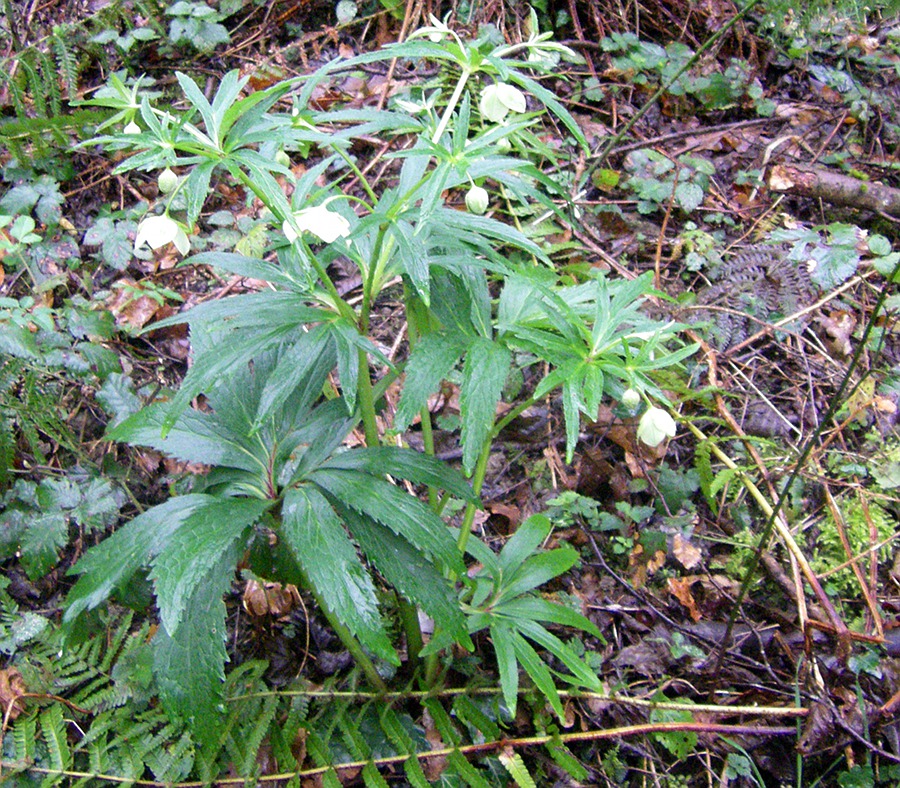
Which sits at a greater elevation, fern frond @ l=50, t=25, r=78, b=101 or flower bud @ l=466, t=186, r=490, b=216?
fern frond @ l=50, t=25, r=78, b=101

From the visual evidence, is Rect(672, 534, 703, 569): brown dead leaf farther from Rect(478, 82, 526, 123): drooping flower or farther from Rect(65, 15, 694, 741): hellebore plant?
Rect(478, 82, 526, 123): drooping flower

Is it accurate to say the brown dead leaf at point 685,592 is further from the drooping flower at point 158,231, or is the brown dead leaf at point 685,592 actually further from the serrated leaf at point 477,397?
the drooping flower at point 158,231

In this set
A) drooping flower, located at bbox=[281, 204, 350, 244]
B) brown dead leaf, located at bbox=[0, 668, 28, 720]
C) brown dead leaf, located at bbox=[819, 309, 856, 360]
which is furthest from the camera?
brown dead leaf, located at bbox=[819, 309, 856, 360]

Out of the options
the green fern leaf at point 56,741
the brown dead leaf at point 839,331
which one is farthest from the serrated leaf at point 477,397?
the brown dead leaf at point 839,331

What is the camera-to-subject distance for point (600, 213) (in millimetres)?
3010

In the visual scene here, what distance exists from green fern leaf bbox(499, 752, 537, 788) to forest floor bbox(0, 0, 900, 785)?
158mm

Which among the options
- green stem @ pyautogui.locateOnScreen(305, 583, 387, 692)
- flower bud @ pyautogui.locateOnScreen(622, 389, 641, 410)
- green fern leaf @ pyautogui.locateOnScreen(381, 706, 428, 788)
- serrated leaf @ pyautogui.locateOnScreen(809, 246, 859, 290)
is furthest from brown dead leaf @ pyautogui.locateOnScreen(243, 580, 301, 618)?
serrated leaf @ pyautogui.locateOnScreen(809, 246, 859, 290)

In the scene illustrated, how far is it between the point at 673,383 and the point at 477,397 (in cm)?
94

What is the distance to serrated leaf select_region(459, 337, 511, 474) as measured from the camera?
1.29m

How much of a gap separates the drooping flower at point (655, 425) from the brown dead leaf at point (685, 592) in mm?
887

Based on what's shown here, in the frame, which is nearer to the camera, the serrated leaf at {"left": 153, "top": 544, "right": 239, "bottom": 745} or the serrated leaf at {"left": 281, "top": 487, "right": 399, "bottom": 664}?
the serrated leaf at {"left": 281, "top": 487, "right": 399, "bottom": 664}

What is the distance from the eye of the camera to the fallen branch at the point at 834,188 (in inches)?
117

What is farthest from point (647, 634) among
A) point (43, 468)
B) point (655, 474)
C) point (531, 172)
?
point (43, 468)

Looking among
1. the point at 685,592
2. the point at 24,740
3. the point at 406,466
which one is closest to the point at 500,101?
the point at 406,466
